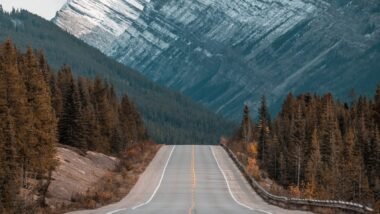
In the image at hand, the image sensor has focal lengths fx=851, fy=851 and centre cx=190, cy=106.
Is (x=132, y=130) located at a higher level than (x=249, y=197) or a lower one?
higher

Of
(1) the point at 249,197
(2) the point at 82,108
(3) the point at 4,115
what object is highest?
(2) the point at 82,108

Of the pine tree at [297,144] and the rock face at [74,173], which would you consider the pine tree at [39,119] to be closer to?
the rock face at [74,173]

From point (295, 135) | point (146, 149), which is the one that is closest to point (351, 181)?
point (295, 135)

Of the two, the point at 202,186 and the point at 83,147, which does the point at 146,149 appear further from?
the point at 202,186

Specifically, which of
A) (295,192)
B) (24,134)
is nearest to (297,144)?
(295,192)

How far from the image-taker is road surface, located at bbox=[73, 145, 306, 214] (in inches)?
→ 1827

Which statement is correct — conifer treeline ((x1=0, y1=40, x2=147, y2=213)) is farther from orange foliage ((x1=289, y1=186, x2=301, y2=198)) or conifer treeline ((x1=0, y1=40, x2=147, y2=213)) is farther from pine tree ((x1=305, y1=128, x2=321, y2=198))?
pine tree ((x1=305, y1=128, x2=321, y2=198))

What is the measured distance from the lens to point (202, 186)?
71.1m

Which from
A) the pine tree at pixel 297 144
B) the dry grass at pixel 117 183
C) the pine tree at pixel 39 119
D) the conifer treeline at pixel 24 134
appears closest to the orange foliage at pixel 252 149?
the pine tree at pixel 297 144

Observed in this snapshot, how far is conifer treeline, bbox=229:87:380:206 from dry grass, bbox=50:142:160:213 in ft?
48.4

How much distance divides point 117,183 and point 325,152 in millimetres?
48568

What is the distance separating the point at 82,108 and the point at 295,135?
33566 millimetres

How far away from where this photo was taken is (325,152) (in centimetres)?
11188

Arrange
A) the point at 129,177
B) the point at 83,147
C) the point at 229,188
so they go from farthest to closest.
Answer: the point at 83,147, the point at 129,177, the point at 229,188
